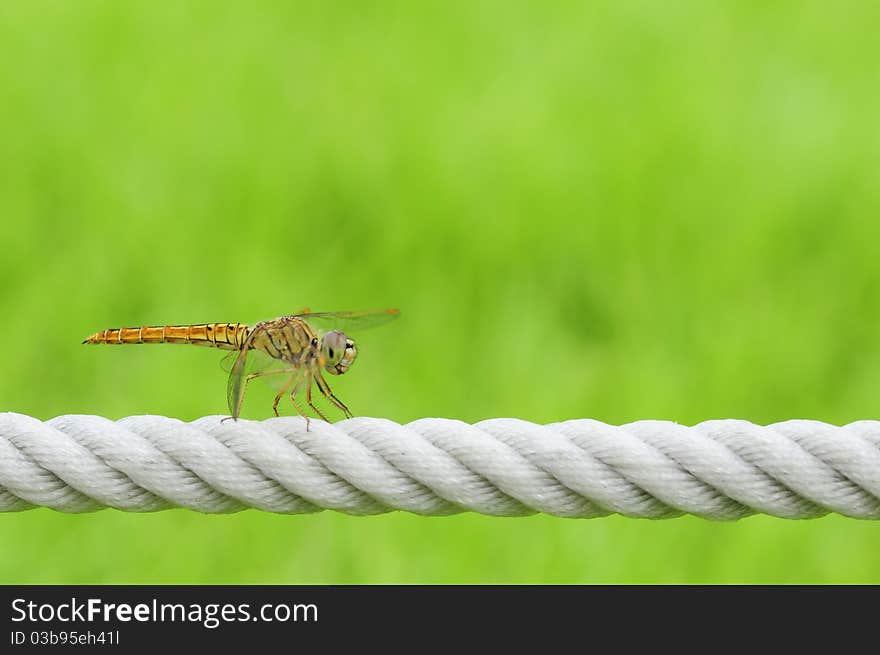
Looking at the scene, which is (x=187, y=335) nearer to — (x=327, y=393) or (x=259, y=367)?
(x=259, y=367)

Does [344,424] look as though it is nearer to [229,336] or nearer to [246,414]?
[229,336]

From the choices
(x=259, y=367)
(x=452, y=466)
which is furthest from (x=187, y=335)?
(x=452, y=466)

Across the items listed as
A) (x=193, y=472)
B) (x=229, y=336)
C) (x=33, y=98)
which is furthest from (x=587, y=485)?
(x=33, y=98)

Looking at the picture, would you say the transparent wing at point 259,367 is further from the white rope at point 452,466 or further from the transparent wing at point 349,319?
the white rope at point 452,466

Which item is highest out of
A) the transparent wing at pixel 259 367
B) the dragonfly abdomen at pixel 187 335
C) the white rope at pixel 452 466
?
the dragonfly abdomen at pixel 187 335

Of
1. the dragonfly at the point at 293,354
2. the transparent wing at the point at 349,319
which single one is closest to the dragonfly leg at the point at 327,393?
the dragonfly at the point at 293,354

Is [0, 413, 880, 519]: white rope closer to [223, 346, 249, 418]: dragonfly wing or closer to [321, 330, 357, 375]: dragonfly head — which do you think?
[223, 346, 249, 418]: dragonfly wing
